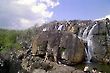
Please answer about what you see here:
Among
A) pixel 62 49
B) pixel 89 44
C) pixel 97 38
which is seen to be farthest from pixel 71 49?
pixel 89 44

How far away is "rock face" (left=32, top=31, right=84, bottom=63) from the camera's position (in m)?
44.7

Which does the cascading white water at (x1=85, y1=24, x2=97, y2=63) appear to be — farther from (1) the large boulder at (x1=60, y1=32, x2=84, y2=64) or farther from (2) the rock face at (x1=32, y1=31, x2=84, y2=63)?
(1) the large boulder at (x1=60, y1=32, x2=84, y2=64)

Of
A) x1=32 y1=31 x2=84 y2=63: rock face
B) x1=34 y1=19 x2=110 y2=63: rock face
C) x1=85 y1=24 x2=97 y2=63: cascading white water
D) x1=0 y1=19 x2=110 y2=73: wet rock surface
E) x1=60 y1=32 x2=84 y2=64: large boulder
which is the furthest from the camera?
x1=85 y1=24 x2=97 y2=63: cascading white water

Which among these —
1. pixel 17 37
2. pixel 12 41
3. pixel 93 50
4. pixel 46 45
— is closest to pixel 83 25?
pixel 93 50

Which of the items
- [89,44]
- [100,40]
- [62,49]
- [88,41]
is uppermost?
[100,40]

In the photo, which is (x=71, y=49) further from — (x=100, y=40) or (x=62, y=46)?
(x=100, y=40)

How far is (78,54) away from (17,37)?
41055 mm

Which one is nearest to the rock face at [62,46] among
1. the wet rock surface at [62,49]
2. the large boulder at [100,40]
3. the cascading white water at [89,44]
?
the wet rock surface at [62,49]

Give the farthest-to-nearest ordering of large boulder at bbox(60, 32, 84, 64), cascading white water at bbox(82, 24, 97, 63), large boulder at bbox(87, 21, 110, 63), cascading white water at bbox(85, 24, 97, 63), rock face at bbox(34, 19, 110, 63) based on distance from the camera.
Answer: cascading white water at bbox(82, 24, 97, 63)
cascading white water at bbox(85, 24, 97, 63)
rock face at bbox(34, 19, 110, 63)
large boulder at bbox(87, 21, 110, 63)
large boulder at bbox(60, 32, 84, 64)

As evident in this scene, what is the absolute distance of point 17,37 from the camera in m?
83.4

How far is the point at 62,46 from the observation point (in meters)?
45.4

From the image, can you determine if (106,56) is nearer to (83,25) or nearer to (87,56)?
(87,56)

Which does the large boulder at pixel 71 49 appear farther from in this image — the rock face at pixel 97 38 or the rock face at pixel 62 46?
the rock face at pixel 97 38

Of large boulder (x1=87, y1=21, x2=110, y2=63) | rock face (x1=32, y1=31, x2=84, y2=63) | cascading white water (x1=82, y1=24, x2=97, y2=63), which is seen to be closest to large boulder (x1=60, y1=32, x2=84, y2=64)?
rock face (x1=32, y1=31, x2=84, y2=63)
